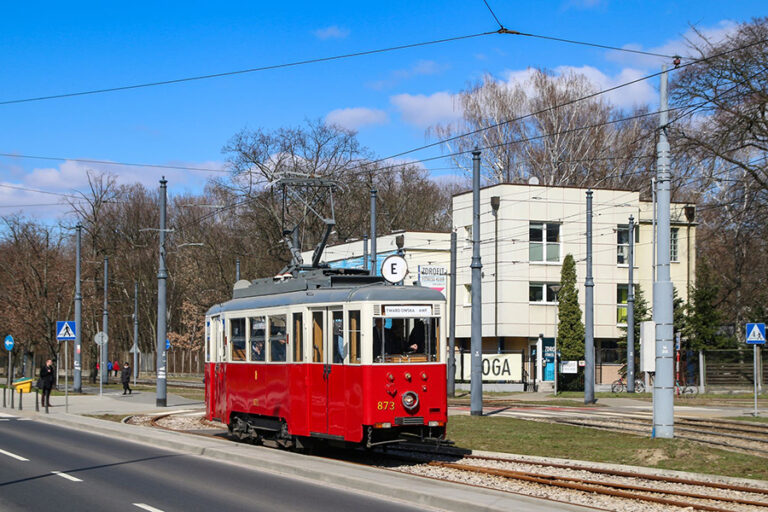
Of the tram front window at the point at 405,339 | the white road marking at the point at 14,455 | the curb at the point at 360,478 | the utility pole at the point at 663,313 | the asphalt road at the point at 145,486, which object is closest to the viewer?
the curb at the point at 360,478

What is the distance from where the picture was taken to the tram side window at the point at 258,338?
1841 centimetres

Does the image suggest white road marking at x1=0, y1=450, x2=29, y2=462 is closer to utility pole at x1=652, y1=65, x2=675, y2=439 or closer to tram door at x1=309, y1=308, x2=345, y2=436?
tram door at x1=309, y1=308, x2=345, y2=436

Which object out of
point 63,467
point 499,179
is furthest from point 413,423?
point 499,179

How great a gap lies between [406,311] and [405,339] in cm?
46

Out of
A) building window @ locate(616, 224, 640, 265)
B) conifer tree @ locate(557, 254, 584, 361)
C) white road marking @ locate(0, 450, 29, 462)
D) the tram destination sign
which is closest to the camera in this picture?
the tram destination sign

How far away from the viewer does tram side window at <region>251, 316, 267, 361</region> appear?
60.4 feet

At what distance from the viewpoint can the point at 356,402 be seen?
1545 cm

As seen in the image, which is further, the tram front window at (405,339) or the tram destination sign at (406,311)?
the tram destination sign at (406,311)

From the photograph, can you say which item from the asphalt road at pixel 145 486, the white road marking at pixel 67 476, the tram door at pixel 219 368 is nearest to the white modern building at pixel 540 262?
the tram door at pixel 219 368

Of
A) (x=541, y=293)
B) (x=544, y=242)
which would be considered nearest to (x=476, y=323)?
(x=544, y=242)

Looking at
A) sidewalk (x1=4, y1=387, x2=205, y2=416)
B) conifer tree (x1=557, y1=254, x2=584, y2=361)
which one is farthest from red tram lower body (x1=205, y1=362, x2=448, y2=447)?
conifer tree (x1=557, y1=254, x2=584, y2=361)

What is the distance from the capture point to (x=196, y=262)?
72938 mm

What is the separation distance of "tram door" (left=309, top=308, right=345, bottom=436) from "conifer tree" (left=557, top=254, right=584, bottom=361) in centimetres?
3026

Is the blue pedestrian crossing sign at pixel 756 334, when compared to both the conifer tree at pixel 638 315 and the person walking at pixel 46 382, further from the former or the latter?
the person walking at pixel 46 382
